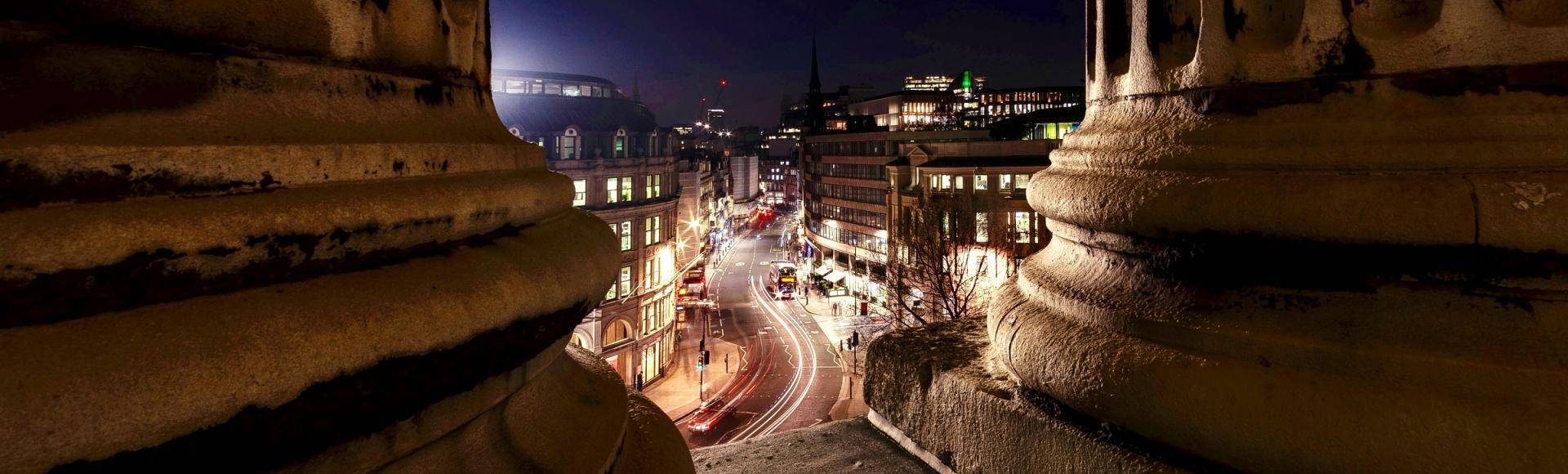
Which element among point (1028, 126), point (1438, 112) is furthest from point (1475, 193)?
point (1028, 126)

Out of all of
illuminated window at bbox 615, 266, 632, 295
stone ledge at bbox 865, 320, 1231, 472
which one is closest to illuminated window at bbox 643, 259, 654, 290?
illuminated window at bbox 615, 266, 632, 295

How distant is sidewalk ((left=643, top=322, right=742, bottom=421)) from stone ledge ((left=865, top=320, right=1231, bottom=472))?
3369 cm

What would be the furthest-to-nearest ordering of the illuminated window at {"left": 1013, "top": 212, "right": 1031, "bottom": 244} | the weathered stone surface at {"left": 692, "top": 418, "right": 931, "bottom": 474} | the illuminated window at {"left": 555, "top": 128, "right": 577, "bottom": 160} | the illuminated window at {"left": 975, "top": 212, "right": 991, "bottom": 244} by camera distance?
1. the illuminated window at {"left": 555, "top": 128, "right": 577, "bottom": 160}
2. the illuminated window at {"left": 1013, "top": 212, "right": 1031, "bottom": 244}
3. the illuminated window at {"left": 975, "top": 212, "right": 991, "bottom": 244}
4. the weathered stone surface at {"left": 692, "top": 418, "right": 931, "bottom": 474}

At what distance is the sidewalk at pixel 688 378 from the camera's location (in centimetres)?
4084

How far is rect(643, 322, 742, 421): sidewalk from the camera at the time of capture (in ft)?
134

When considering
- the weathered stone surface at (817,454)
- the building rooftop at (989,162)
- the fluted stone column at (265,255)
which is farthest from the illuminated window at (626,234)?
the fluted stone column at (265,255)

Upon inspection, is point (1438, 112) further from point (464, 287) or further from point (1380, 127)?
point (464, 287)

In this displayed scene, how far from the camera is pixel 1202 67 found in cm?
301

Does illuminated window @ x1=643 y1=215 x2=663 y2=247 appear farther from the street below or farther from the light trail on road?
the light trail on road

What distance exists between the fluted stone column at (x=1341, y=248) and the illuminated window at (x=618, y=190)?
39.0 metres

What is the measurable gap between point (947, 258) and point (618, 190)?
2029cm

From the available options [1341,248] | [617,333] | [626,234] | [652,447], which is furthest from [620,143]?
[1341,248]

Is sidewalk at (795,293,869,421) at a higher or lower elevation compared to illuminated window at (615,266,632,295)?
lower

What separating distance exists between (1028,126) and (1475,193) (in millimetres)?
53230
